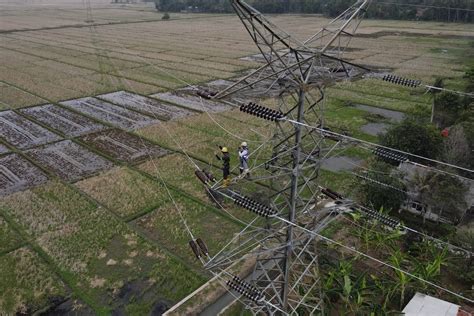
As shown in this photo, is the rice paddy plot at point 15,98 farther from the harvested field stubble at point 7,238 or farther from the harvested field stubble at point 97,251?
the harvested field stubble at point 7,238

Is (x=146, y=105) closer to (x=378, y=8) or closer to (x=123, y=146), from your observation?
(x=123, y=146)

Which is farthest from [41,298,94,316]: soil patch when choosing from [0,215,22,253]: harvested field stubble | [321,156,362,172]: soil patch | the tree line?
the tree line

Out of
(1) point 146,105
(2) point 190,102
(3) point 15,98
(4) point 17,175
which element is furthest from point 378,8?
(4) point 17,175

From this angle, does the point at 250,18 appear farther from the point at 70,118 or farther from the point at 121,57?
the point at 121,57

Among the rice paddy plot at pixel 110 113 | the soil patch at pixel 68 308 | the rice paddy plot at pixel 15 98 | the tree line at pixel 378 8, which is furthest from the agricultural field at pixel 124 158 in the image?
the tree line at pixel 378 8

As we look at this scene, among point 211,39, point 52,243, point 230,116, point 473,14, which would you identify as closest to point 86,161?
point 52,243

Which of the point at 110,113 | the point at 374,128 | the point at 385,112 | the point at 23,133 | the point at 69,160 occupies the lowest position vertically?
the point at 374,128
